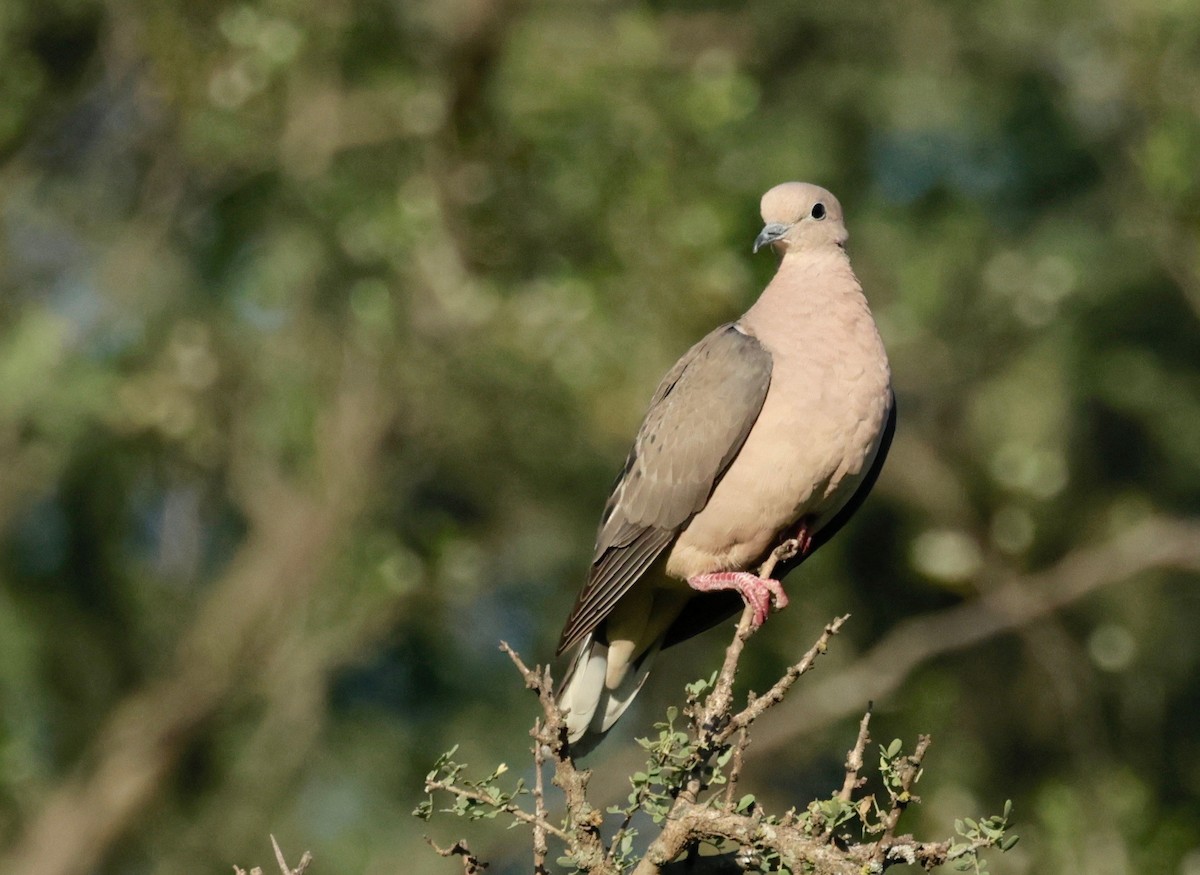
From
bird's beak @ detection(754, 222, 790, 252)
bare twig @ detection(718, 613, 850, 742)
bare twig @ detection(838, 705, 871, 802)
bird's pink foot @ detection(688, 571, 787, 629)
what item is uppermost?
bird's beak @ detection(754, 222, 790, 252)

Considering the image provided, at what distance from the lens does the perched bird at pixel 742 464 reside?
4.29 metres

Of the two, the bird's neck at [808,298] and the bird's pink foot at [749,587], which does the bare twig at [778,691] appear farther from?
the bird's neck at [808,298]

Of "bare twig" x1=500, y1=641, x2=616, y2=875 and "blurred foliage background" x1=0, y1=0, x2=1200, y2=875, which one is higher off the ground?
"blurred foliage background" x1=0, y1=0, x2=1200, y2=875

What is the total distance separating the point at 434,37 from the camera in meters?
9.52

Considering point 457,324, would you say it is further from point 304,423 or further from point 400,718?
point 400,718

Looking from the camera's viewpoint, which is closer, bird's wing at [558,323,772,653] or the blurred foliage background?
bird's wing at [558,323,772,653]

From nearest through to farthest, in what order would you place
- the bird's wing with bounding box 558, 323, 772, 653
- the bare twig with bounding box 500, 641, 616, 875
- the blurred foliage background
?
the bare twig with bounding box 500, 641, 616, 875
the bird's wing with bounding box 558, 323, 772, 653
the blurred foliage background

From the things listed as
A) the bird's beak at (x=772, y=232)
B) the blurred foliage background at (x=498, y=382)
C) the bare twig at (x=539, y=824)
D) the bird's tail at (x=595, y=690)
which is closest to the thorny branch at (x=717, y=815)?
the bare twig at (x=539, y=824)

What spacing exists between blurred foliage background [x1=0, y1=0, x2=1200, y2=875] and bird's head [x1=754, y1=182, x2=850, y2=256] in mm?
2557

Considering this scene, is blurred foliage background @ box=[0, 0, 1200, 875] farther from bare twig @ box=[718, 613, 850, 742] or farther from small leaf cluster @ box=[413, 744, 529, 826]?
small leaf cluster @ box=[413, 744, 529, 826]

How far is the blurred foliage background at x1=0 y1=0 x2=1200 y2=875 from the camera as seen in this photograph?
806 centimetres

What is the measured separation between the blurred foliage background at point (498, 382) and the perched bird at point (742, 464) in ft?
8.99

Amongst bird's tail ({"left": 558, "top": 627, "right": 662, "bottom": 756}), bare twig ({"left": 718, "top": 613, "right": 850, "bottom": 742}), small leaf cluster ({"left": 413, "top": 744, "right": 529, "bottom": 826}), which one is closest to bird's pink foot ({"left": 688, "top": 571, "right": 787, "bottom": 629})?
bird's tail ({"left": 558, "top": 627, "right": 662, "bottom": 756})

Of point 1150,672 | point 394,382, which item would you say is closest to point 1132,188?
point 1150,672
